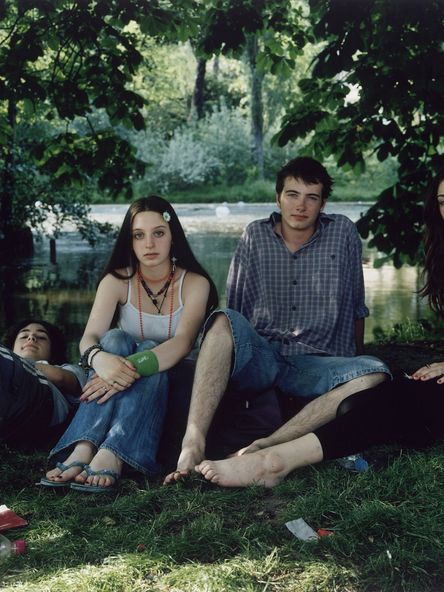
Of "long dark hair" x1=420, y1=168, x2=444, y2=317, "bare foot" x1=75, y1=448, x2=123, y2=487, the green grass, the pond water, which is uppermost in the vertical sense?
"long dark hair" x1=420, y1=168, x2=444, y2=317

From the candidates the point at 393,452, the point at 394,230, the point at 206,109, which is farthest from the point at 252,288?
the point at 206,109

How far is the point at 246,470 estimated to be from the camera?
3730mm

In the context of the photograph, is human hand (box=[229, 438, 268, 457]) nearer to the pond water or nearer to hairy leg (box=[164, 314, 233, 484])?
hairy leg (box=[164, 314, 233, 484])

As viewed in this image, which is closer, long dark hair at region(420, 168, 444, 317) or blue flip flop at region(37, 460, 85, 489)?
blue flip flop at region(37, 460, 85, 489)

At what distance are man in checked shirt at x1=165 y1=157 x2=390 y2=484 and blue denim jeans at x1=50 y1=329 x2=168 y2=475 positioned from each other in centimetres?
37

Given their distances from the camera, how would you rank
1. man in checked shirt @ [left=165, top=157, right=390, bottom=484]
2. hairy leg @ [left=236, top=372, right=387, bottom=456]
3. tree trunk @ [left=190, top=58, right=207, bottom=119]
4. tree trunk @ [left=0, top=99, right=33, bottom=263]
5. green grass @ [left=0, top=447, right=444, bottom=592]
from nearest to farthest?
green grass @ [left=0, top=447, right=444, bottom=592]
hairy leg @ [left=236, top=372, right=387, bottom=456]
man in checked shirt @ [left=165, top=157, right=390, bottom=484]
tree trunk @ [left=0, top=99, right=33, bottom=263]
tree trunk @ [left=190, top=58, right=207, bottom=119]

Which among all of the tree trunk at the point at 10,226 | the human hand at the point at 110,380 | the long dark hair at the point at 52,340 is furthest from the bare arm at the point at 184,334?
the tree trunk at the point at 10,226

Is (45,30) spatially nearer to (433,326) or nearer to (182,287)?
(182,287)

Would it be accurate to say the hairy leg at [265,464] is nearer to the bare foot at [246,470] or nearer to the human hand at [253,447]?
the bare foot at [246,470]

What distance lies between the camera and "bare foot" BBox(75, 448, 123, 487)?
3779 mm

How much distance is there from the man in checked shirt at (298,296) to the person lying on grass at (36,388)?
0.89 m

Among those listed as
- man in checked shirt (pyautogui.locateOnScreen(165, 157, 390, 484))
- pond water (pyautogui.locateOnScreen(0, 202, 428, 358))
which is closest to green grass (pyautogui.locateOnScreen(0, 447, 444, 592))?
man in checked shirt (pyautogui.locateOnScreen(165, 157, 390, 484))

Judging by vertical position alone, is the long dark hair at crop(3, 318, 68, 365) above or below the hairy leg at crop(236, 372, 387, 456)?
above

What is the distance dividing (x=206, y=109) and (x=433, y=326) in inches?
1202
